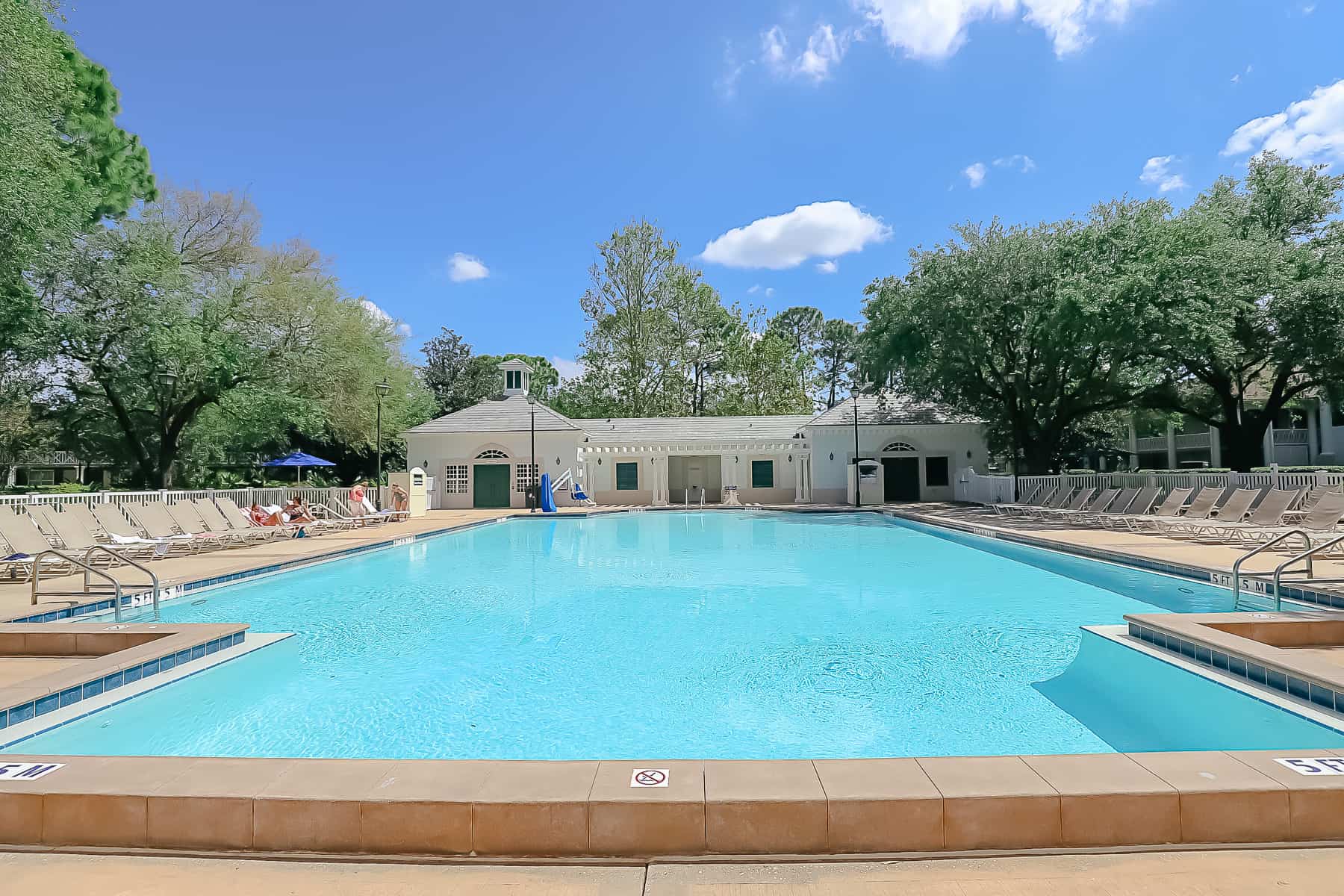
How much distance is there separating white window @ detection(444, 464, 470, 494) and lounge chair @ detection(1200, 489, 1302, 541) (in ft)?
80.4

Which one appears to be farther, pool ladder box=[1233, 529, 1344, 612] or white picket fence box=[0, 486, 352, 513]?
white picket fence box=[0, 486, 352, 513]

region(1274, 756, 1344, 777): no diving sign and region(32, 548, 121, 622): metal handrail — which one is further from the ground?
region(32, 548, 121, 622): metal handrail

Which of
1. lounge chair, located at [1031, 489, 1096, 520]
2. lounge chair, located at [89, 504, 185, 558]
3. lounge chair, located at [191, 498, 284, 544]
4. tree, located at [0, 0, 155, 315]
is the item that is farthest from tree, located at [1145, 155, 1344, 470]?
tree, located at [0, 0, 155, 315]

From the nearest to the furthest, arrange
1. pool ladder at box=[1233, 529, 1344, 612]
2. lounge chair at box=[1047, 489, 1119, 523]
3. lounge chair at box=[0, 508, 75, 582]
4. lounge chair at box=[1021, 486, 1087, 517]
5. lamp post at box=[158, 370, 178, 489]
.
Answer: pool ladder at box=[1233, 529, 1344, 612]
lounge chair at box=[0, 508, 75, 582]
lounge chair at box=[1047, 489, 1119, 523]
lounge chair at box=[1021, 486, 1087, 517]
lamp post at box=[158, 370, 178, 489]

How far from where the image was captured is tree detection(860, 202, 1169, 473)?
688 inches

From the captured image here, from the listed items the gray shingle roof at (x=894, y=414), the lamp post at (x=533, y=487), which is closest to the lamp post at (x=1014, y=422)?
the gray shingle roof at (x=894, y=414)

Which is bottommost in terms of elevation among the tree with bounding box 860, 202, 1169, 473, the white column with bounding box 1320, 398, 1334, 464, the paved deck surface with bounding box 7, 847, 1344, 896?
the paved deck surface with bounding box 7, 847, 1344, 896

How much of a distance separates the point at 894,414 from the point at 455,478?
18267mm

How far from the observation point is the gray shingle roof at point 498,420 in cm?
2864

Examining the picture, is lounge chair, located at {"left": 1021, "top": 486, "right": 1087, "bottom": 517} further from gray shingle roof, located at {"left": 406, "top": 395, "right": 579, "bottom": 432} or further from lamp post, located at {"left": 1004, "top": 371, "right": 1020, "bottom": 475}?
gray shingle roof, located at {"left": 406, "top": 395, "right": 579, "bottom": 432}

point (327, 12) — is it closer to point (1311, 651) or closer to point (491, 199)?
point (491, 199)

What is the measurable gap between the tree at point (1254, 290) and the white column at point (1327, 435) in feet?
37.2

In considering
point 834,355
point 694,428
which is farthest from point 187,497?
point 834,355

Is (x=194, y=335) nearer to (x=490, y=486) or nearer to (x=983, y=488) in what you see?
(x=490, y=486)
